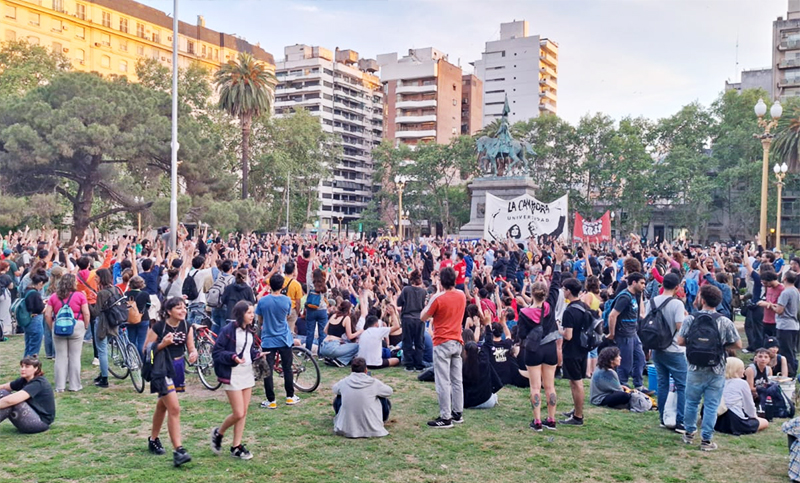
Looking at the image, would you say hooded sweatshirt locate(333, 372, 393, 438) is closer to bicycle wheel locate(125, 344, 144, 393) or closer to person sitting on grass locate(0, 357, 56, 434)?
person sitting on grass locate(0, 357, 56, 434)

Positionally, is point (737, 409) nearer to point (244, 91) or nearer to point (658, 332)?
point (658, 332)

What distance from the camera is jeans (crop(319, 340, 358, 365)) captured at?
424 inches

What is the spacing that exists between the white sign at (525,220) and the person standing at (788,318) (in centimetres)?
1995

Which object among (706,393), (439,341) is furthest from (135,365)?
(706,393)

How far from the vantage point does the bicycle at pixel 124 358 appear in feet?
29.9

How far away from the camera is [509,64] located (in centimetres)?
10181

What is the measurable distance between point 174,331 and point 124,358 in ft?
11.4

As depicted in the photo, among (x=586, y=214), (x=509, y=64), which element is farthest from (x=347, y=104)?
A: (x=586, y=214)

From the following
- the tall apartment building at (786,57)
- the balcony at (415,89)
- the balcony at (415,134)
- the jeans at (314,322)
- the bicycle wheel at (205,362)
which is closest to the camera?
the bicycle wheel at (205,362)

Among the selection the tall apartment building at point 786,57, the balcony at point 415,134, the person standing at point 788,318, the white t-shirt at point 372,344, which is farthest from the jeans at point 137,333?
the balcony at point 415,134

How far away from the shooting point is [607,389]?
8.62 metres

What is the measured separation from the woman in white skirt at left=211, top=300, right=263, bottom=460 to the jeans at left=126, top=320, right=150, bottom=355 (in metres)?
3.75

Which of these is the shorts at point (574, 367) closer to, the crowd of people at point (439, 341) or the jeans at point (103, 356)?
the crowd of people at point (439, 341)

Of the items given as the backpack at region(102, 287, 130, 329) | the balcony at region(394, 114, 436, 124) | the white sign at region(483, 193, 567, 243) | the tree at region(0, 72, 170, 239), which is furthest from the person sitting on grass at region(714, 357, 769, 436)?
the balcony at region(394, 114, 436, 124)
